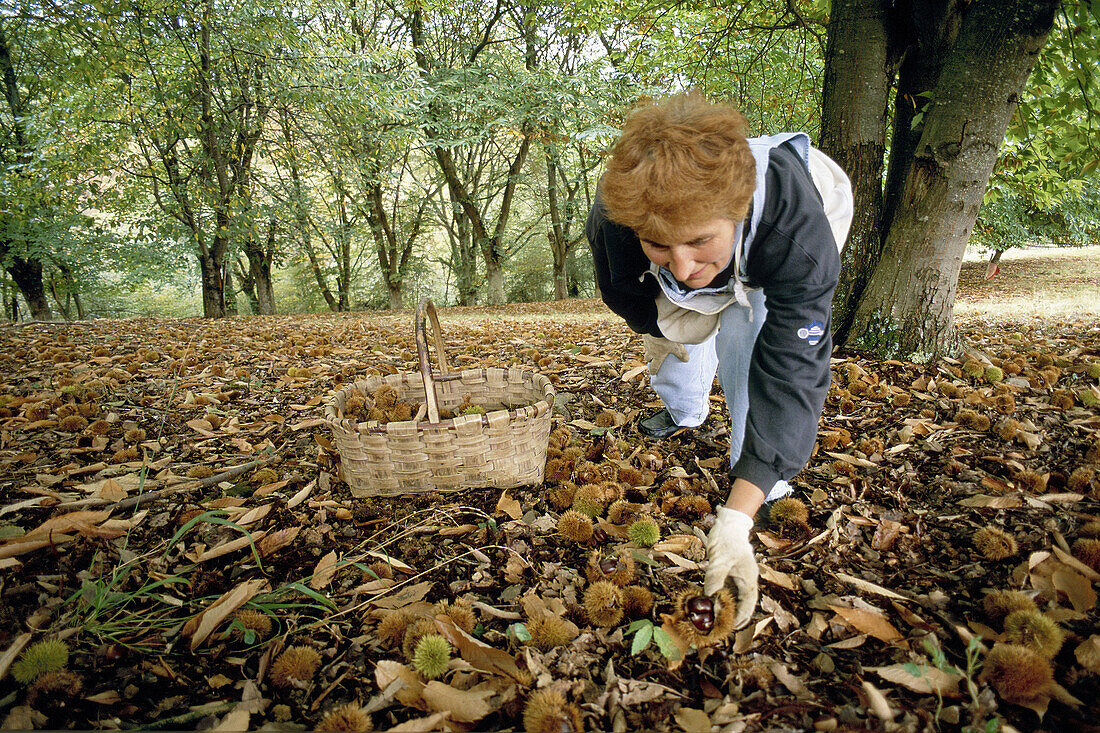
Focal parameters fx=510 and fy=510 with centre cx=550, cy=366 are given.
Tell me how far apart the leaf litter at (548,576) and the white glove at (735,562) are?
0.31 feet

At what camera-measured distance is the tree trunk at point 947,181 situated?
2646 mm

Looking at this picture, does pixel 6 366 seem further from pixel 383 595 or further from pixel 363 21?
pixel 363 21

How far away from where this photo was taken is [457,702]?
1157mm

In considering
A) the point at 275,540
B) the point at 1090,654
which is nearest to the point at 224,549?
the point at 275,540

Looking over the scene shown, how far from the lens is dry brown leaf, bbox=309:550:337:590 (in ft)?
5.16

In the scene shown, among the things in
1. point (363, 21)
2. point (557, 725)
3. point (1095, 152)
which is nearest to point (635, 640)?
point (557, 725)

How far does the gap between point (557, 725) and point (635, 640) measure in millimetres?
304

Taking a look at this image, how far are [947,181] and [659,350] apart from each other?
197cm

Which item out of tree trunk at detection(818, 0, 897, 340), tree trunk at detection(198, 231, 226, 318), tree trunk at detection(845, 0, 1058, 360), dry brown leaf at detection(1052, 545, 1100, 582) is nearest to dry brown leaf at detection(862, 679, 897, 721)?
dry brown leaf at detection(1052, 545, 1100, 582)

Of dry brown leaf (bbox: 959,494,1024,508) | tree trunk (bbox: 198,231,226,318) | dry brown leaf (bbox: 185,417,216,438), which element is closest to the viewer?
dry brown leaf (bbox: 959,494,1024,508)

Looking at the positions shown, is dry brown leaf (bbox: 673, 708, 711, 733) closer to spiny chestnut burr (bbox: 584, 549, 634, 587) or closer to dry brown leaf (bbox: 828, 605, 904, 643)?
spiny chestnut burr (bbox: 584, 549, 634, 587)

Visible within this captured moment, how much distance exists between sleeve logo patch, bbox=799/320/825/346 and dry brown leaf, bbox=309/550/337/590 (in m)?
1.63

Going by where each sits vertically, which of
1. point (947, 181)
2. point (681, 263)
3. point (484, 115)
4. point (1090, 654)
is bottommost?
→ point (1090, 654)

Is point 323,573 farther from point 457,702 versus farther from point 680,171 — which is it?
point 680,171
